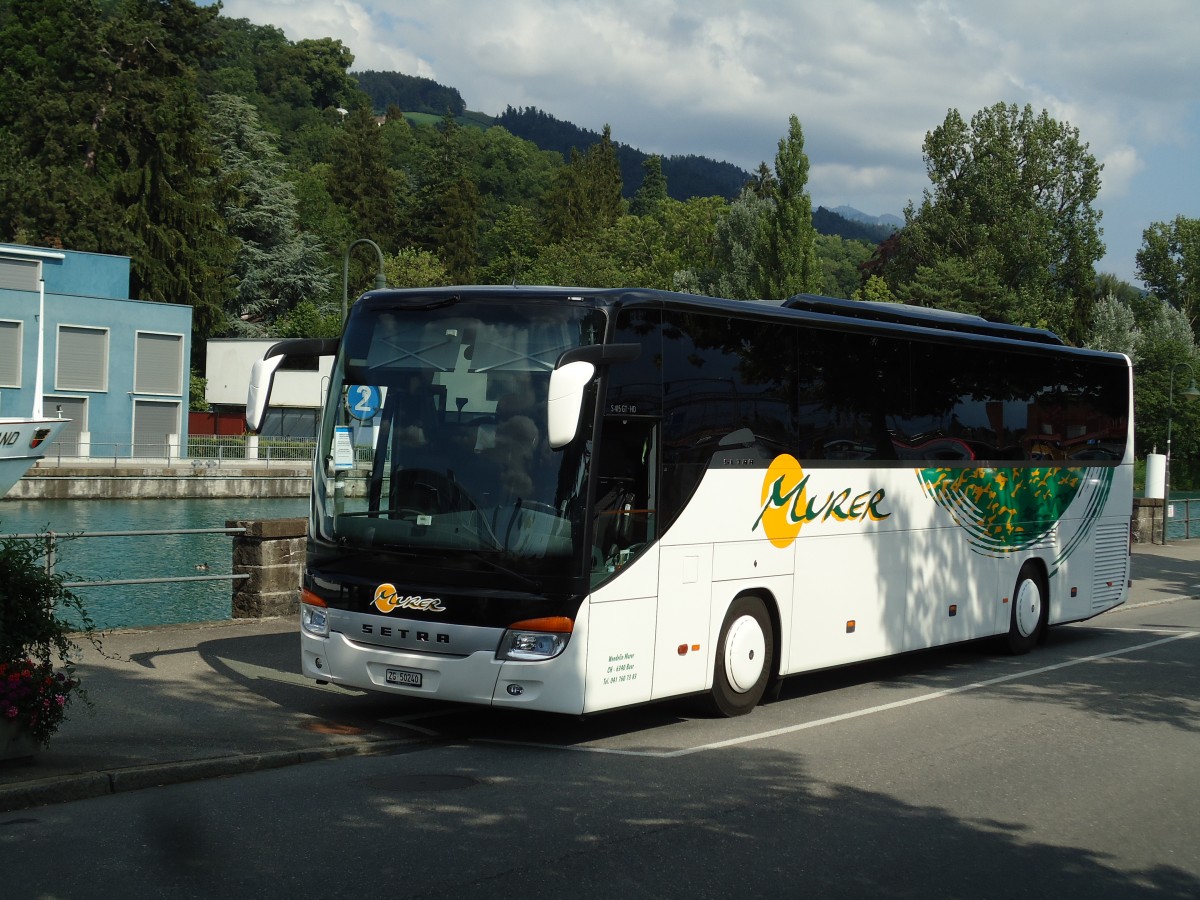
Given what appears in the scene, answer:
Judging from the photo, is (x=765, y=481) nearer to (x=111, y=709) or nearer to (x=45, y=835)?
(x=111, y=709)

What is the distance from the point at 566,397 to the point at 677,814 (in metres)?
2.60

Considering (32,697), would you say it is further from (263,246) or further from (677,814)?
(263,246)

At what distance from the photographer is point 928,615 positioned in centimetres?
1396

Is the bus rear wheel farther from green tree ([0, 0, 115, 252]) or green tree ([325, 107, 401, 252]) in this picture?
green tree ([325, 107, 401, 252])

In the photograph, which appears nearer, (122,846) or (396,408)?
(122,846)

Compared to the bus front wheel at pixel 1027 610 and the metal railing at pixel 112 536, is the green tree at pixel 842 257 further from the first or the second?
the metal railing at pixel 112 536

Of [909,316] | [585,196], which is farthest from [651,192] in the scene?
[909,316]

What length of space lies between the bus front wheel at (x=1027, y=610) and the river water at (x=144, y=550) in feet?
32.4

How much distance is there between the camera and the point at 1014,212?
268 feet

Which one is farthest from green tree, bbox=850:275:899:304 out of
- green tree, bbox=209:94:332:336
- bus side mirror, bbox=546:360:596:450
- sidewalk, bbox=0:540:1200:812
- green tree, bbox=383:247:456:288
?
bus side mirror, bbox=546:360:596:450

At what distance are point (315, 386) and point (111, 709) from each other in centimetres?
6309

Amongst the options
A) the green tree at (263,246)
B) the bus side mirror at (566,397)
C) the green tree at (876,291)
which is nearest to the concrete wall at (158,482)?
the green tree at (263,246)

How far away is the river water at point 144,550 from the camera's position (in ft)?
79.9

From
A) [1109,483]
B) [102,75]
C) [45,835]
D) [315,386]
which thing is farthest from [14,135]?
[45,835]
